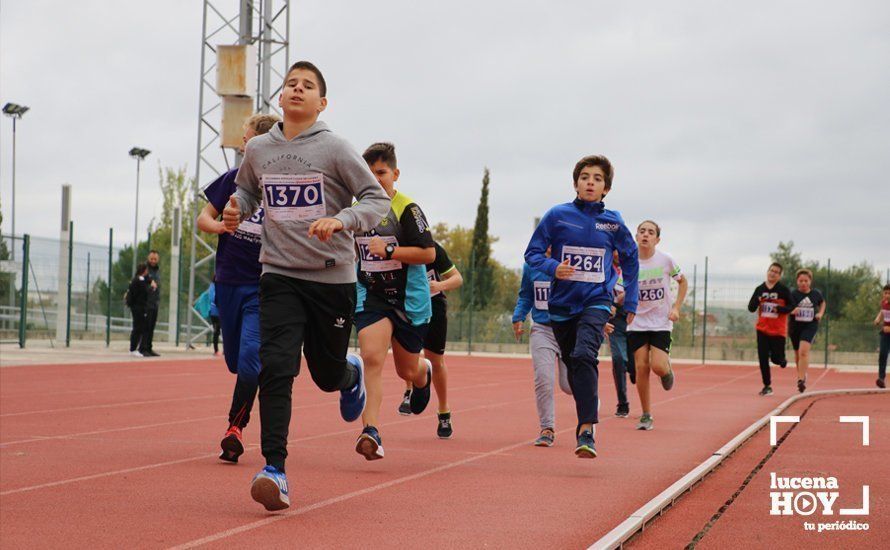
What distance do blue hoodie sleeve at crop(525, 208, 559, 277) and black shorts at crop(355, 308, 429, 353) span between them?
0.85m

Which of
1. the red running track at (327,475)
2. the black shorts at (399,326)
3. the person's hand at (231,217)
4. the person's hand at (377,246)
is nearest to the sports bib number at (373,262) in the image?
the black shorts at (399,326)

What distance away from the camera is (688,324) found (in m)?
33.3

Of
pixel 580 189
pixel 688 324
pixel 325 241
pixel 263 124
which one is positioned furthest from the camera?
pixel 688 324

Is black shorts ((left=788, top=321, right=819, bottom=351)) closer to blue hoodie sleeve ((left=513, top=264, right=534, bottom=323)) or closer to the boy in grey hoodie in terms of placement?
blue hoodie sleeve ((left=513, top=264, right=534, bottom=323))

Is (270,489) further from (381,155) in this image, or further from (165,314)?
(165,314)

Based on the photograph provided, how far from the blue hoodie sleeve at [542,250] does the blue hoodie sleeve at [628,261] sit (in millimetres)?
476

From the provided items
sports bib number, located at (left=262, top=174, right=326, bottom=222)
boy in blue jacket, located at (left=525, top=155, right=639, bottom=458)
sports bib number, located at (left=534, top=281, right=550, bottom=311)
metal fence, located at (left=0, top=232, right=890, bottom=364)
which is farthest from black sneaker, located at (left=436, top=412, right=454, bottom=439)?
metal fence, located at (left=0, top=232, right=890, bottom=364)

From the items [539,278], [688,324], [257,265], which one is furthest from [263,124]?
[688,324]

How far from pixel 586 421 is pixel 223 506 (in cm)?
261

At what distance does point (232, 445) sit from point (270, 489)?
7.35 ft

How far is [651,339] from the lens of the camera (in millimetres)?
11289

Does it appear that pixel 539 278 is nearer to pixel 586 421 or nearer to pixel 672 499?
pixel 586 421

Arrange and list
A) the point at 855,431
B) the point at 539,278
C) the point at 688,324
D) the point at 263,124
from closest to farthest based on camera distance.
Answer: the point at 263,124 → the point at 539,278 → the point at 855,431 → the point at 688,324

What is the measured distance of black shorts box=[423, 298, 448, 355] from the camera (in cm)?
935
